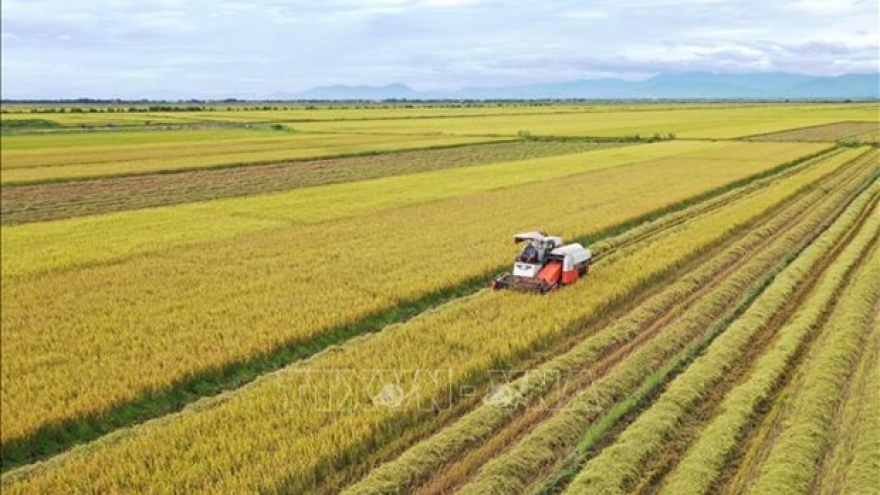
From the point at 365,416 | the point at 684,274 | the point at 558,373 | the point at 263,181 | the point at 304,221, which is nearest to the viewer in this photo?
the point at 365,416

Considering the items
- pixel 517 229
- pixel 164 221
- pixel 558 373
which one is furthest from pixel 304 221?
pixel 558 373

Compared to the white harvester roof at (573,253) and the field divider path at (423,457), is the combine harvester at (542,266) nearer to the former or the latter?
the white harvester roof at (573,253)

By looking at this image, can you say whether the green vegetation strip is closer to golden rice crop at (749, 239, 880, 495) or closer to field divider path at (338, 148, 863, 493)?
field divider path at (338, 148, 863, 493)

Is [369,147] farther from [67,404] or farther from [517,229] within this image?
[67,404]

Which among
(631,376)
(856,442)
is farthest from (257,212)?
(856,442)

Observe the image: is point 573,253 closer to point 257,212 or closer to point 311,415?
point 311,415
